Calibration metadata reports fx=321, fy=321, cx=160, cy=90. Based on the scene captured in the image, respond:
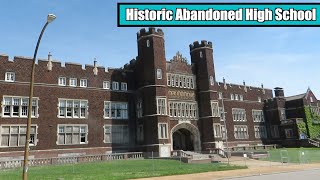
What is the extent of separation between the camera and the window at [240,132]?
5618 cm

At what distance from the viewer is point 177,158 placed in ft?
118

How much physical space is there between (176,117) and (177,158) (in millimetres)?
8903

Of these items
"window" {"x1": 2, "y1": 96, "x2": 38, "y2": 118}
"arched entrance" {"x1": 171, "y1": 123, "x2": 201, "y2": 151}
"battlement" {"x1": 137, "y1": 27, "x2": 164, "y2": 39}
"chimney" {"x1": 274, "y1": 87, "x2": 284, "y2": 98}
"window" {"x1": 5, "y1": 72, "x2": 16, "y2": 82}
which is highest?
"battlement" {"x1": 137, "y1": 27, "x2": 164, "y2": 39}

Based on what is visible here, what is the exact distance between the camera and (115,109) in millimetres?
41906

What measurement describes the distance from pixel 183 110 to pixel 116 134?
10.1m

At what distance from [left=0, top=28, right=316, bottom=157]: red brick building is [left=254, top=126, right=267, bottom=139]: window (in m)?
16.9

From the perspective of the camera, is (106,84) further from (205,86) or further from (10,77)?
(205,86)

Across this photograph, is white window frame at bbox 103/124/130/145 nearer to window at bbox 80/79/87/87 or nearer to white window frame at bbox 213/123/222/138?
window at bbox 80/79/87/87

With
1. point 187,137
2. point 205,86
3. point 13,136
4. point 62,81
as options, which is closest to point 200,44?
point 205,86

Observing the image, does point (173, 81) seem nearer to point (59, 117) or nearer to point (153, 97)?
point (153, 97)

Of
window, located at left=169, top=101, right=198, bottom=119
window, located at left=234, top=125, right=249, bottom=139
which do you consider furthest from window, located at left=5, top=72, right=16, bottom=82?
window, located at left=234, top=125, right=249, bottom=139

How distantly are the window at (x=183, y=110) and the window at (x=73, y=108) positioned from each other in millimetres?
11496

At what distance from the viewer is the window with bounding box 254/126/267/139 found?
5982cm

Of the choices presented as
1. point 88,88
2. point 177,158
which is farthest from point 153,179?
point 88,88
